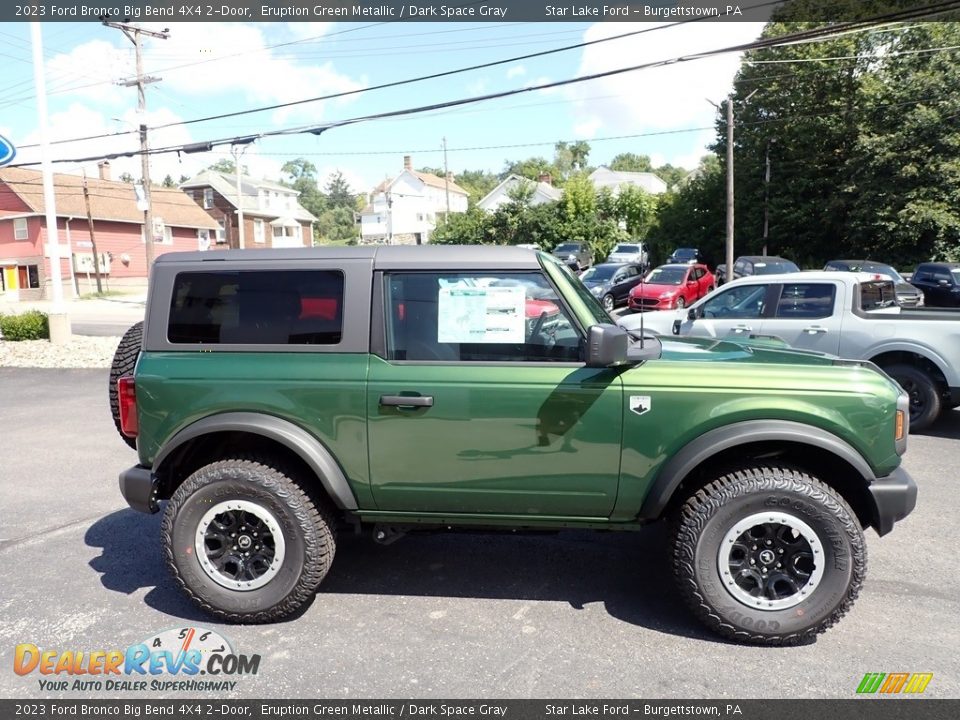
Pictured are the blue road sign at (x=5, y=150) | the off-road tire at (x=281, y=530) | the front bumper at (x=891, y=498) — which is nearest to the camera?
the front bumper at (x=891, y=498)

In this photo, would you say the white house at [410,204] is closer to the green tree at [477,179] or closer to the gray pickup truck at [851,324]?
the green tree at [477,179]

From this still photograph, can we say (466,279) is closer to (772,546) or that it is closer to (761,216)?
(772,546)

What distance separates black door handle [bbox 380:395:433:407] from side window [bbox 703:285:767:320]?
6017 mm

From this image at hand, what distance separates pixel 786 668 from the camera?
3.22m

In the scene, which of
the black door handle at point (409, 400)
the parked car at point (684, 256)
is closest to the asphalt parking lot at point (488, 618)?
the black door handle at point (409, 400)

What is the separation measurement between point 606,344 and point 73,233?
1792 inches

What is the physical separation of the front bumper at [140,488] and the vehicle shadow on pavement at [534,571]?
1099 millimetres

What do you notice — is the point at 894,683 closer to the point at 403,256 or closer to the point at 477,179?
the point at 403,256

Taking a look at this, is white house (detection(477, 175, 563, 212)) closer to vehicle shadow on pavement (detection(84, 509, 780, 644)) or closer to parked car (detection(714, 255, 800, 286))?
parked car (detection(714, 255, 800, 286))

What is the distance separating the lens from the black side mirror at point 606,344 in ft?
10.7

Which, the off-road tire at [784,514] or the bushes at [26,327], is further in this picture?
the bushes at [26,327]

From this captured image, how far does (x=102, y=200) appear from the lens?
144ft

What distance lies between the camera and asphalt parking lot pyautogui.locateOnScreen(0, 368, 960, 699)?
3.15m

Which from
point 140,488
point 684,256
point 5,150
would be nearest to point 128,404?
point 140,488
